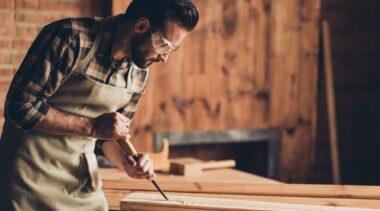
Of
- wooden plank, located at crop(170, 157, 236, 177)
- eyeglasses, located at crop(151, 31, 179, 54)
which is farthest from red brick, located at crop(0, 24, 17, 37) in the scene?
eyeglasses, located at crop(151, 31, 179, 54)

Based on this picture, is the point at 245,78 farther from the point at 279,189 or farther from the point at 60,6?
the point at 279,189

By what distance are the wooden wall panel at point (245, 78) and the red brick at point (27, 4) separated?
0.88 m

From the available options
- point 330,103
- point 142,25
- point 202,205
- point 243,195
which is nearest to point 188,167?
point 243,195

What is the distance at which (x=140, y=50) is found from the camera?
225cm

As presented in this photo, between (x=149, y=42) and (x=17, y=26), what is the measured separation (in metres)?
1.85

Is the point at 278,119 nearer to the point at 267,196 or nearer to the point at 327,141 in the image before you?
the point at 327,141

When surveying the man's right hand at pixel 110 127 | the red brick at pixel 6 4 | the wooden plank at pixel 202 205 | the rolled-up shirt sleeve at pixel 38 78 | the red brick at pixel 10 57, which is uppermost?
the red brick at pixel 6 4

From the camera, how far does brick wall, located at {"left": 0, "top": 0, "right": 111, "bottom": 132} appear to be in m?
3.77

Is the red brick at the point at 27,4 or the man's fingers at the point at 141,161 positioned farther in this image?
the red brick at the point at 27,4

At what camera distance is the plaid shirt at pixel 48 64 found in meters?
2.01

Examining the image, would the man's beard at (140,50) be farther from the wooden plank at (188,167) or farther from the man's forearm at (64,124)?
the wooden plank at (188,167)

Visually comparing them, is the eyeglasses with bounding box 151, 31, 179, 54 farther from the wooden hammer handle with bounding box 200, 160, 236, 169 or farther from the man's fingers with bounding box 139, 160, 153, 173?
the wooden hammer handle with bounding box 200, 160, 236, 169

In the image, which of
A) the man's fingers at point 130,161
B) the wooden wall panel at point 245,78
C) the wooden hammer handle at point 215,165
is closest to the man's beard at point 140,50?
the man's fingers at point 130,161

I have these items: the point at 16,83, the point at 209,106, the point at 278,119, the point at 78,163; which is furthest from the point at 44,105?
the point at 278,119
